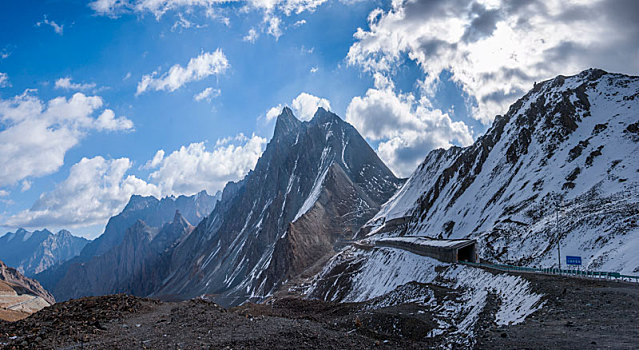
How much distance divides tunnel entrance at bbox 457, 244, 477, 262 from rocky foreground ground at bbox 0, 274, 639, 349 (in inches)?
862

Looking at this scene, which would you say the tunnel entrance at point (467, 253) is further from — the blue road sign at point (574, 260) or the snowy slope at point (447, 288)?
the blue road sign at point (574, 260)

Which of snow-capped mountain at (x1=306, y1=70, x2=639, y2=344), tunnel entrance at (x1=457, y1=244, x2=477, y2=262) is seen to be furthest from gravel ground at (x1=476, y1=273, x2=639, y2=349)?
tunnel entrance at (x1=457, y1=244, x2=477, y2=262)

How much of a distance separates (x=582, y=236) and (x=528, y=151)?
40859mm

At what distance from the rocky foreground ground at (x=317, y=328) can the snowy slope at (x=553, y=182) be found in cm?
1591

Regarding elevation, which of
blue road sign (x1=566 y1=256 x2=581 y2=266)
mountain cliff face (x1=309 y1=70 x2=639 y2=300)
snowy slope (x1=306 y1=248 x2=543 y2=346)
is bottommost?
snowy slope (x1=306 y1=248 x2=543 y2=346)

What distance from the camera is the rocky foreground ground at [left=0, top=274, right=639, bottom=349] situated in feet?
55.1

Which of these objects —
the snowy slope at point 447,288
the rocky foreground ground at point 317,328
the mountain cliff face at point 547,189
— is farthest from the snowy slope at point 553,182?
the rocky foreground ground at point 317,328

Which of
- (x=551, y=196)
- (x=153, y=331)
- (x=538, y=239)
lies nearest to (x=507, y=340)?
(x=153, y=331)

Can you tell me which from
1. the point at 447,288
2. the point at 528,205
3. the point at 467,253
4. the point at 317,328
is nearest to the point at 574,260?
the point at 447,288

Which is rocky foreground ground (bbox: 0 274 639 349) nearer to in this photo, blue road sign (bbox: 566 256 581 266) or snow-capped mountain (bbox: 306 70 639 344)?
snow-capped mountain (bbox: 306 70 639 344)

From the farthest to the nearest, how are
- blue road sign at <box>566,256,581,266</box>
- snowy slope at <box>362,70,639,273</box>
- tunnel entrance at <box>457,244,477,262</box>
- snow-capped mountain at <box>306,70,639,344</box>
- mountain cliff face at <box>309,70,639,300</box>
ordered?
1. tunnel entrance at <box>457,244,477,262</box>
2. mountain cliff face at <box>309,70,639,300</box>
3. snowy slope at <box>362,70,639,273</box>
4. snow-capped mountain at <box>306,70,639,344</box>
5. blue road sign at <box>566,256,581,266</box>

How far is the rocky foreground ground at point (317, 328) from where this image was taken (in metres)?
16.8

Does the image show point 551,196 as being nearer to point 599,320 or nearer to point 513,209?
point 513,209

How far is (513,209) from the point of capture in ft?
221
